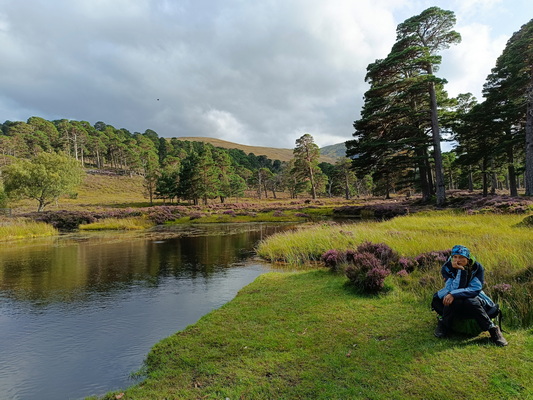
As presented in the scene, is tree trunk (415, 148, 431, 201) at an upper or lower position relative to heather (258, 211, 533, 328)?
upper

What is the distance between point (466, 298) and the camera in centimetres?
457

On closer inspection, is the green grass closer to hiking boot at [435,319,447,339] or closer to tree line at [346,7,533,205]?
tree line at [346,7,533,205]

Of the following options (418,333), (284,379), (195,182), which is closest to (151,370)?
(284,379)

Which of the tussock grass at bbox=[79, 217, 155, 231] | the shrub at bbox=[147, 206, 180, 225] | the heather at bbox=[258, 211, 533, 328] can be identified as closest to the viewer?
the heather at bbox=[258, 211, 533, 328]

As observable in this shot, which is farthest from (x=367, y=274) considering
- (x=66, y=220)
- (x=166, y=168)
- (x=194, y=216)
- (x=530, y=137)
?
(x=166, y=168)

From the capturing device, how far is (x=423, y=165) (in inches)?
1145

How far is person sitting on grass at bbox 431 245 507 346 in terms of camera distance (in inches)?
176

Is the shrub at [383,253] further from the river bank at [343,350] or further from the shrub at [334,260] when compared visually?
the river bank at [343,350]

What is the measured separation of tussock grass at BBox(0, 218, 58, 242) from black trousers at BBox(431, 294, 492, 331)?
30.3 meters

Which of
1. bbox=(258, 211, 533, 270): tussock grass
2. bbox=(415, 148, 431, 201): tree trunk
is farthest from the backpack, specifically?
bbox=(415, 148, 431, 201): tree trunk

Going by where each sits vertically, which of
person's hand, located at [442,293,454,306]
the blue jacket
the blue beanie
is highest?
the blue beanie

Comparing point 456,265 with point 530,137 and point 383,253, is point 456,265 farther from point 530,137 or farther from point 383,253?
point 530,137

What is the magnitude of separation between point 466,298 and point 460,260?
22.4 inches

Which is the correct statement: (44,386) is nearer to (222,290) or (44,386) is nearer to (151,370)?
(151,370)
